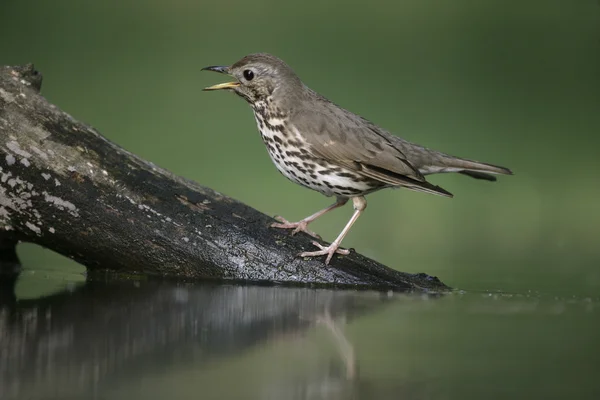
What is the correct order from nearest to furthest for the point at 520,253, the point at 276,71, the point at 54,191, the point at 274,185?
1. the point at 54,191
2. the point at 276,71
3. the point at 520,253
4. the point at 274,185

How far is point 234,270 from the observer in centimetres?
523

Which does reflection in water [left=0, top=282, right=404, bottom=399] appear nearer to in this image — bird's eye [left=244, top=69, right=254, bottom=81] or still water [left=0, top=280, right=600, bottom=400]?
still water [left=0, top=280, right=600, bottom=400]

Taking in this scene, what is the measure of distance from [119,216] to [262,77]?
1186mm

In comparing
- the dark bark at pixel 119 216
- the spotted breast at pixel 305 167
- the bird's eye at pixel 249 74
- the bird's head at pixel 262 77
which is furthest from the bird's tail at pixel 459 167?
the bird's eye at pixel 249 74

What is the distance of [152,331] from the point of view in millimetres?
4035

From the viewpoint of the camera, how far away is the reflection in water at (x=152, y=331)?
3.25 metres

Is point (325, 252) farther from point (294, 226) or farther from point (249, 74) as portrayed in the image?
point (249, 74)

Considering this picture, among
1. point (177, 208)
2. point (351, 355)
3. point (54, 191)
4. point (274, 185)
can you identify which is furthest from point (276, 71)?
point (274, 185)

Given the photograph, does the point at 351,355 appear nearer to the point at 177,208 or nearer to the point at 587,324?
the point at 587,324

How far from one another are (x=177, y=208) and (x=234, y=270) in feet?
1.56

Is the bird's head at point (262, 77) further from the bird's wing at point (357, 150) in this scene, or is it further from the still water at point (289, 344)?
the still water at point (289, 344)

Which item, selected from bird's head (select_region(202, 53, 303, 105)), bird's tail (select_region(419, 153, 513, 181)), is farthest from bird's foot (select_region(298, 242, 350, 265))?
bird's head (select_region(202, 53, 303, 105))

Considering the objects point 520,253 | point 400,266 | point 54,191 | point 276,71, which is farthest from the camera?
point 520,253

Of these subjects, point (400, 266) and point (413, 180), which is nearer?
point (413, 180)
